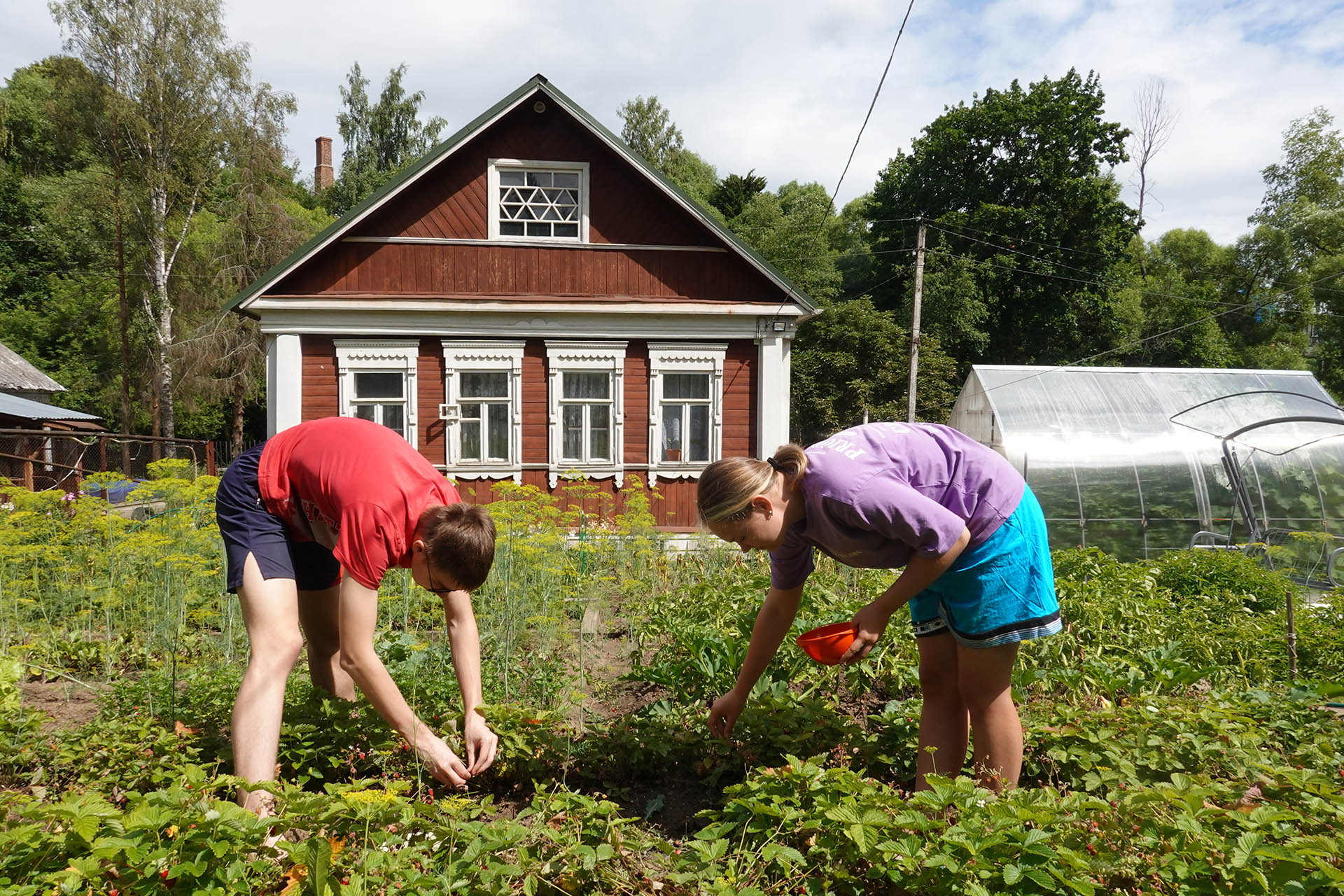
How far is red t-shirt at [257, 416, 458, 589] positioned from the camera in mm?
2359

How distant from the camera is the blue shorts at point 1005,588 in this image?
248 centimetres

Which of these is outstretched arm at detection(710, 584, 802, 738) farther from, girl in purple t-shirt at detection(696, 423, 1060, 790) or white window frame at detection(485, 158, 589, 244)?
white window frame at detection(485, 158, 589, 244)

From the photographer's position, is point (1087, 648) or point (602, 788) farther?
point (1087, 648)

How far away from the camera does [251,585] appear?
102 inches

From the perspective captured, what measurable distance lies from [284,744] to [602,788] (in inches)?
44.5

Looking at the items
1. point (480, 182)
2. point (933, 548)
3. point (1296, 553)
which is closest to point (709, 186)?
point (480, 182)

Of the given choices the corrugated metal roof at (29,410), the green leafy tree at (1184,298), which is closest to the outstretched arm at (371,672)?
the corrugated metal roof at (29,410)

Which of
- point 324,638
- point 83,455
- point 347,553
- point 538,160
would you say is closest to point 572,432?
point 538,160

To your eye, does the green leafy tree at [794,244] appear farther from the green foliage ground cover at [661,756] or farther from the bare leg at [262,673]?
the bare leg at [262,673]

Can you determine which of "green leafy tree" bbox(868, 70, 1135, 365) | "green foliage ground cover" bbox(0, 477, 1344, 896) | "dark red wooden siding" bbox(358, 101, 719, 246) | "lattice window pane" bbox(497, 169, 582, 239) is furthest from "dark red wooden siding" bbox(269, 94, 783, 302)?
"green leafy tree" bbox(868, 70, 1135, 365)

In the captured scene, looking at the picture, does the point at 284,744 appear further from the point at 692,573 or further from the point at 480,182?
the point at 480,182

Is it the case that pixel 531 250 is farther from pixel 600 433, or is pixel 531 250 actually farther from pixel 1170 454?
pixel 1170 454

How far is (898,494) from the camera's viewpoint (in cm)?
232

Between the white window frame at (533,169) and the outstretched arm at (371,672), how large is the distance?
378 inches
